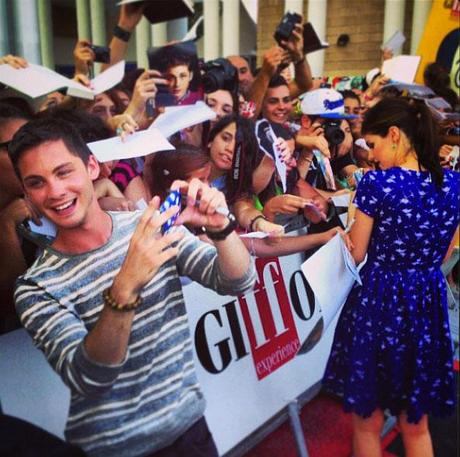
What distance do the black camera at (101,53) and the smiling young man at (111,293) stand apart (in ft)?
0.58

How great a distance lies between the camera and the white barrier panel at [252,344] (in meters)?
1.21

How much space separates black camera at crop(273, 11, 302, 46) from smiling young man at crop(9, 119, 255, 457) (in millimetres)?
546

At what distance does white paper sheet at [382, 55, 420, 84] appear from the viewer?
1.52m

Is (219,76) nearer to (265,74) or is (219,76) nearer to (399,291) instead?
(265,74)

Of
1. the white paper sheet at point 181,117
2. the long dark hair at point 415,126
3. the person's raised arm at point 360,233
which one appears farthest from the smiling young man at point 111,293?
the long dark hair at point 415,126

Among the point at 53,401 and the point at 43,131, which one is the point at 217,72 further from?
the point at 53,401

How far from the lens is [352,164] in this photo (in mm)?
1278

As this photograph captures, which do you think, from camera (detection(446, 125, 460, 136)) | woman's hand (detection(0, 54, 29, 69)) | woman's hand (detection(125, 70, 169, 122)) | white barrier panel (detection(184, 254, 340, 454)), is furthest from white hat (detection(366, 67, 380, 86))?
woman's hand (detection(0, 54, 29, 69))

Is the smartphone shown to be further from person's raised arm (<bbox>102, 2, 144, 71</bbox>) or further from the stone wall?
the stone wall

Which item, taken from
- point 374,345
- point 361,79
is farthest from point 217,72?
point 374,345

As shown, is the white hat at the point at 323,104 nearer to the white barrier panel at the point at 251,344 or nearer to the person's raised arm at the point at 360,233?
the person's raised arm at the point at 360,233

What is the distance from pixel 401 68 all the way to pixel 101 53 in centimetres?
106

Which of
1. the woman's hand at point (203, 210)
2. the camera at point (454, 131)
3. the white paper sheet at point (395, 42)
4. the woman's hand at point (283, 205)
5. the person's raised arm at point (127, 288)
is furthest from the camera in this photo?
the camera at point (454, 131)

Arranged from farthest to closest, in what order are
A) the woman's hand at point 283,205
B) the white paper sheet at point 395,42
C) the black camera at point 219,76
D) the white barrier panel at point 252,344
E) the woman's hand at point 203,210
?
the white paper sheet at point 395,42 < the white barrier panel at point 252,344 < the woman's hand at point 283,205 < the black camera at point 219,76 < the woman's hand at point 203,210
